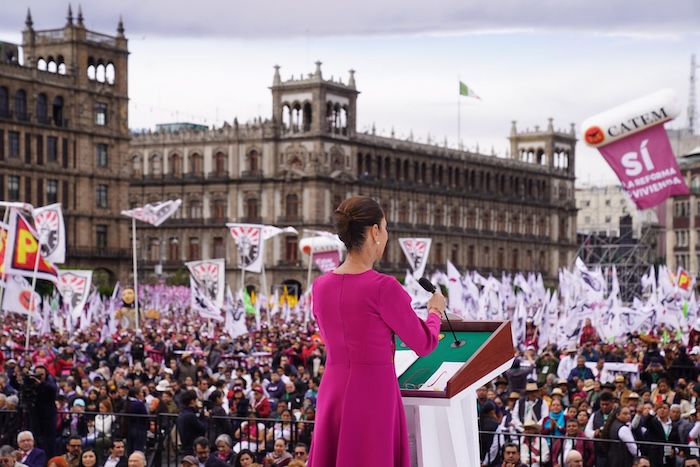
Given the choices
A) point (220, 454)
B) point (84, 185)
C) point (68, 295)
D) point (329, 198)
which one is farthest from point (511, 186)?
point (220, 454)

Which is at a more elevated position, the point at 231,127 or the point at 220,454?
the point at 231,127

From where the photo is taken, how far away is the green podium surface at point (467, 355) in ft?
18.3

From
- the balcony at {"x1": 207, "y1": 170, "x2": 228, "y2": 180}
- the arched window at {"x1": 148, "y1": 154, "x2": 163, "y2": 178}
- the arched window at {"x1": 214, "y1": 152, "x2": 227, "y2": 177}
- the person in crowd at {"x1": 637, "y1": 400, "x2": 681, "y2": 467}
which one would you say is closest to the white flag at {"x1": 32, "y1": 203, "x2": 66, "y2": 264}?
the person in crowd at {"x1": 637, "y1": 400, "x2": 681, "y2": 467}

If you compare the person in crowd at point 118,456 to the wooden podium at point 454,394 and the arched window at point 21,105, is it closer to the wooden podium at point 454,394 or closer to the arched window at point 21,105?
the wooden podium at point 454,394

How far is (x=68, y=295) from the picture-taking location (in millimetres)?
32750

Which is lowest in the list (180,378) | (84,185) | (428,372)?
(180,378)

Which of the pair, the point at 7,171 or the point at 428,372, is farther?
the point at 7,171

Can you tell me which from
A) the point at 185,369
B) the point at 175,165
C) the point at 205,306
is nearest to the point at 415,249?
the point at 205,306

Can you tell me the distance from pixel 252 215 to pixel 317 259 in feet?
105

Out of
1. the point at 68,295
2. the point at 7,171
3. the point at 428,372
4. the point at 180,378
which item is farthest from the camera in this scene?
the point at 7,171

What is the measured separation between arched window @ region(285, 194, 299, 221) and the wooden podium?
2777 inches

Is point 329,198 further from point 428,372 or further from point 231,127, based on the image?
point 428,372

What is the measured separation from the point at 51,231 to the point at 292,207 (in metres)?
46.1

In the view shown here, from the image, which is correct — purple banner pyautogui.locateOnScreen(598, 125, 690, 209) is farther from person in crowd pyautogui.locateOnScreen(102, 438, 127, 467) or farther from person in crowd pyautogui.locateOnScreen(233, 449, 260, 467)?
person in crowd pyautogui.locateOnScreen(102, 438, 127, 467)
